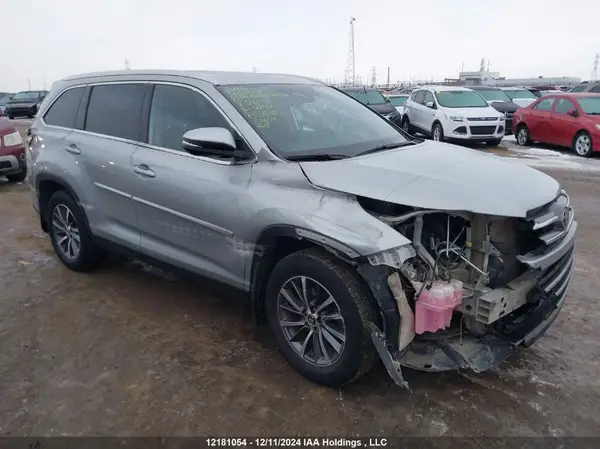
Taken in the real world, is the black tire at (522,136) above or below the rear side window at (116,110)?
below

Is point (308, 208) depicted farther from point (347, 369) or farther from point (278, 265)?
point (347, 369)

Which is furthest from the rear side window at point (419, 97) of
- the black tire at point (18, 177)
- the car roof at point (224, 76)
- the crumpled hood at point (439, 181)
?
the crumpled hood at point (439, 181)

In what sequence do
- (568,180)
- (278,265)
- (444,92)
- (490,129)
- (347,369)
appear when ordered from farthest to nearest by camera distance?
(444,92) < (490,129) < (568,180) < (278,265) < (347,369)

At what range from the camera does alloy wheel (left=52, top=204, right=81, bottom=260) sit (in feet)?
16.0

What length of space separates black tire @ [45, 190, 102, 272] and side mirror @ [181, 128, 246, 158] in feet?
6.10

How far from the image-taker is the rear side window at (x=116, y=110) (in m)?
4.14

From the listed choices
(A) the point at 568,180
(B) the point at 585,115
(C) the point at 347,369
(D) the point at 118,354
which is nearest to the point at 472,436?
(C) the point at 347,369

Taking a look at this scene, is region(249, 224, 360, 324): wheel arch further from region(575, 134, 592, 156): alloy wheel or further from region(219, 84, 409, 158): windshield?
region(575, 134, 592, 156): alloy wheel

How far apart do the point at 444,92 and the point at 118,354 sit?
14.1m

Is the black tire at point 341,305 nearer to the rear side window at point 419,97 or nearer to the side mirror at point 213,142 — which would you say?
the side mirror at point 213,142

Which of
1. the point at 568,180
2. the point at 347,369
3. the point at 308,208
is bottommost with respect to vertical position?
the point at 568,180

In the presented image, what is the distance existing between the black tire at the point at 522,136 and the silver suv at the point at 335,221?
12199 millimetres

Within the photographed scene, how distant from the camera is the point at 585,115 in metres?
12.8

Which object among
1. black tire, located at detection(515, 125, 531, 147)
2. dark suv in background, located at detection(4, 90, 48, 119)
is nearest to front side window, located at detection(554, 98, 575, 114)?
black tire, located at detection(515, 125, 531, 147)
